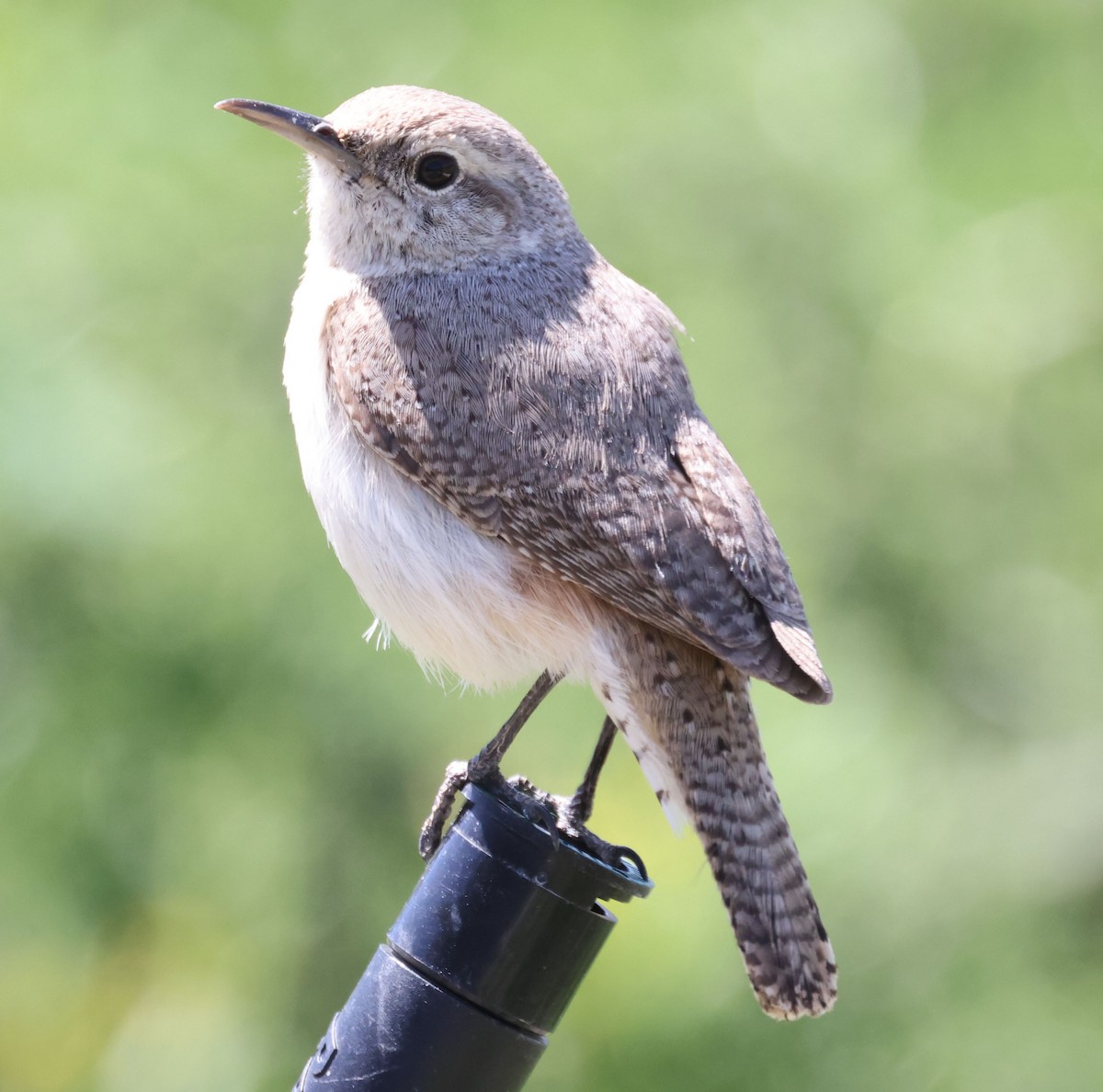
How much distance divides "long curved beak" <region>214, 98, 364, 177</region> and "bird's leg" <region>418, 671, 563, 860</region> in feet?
4.58

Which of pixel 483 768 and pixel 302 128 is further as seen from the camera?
pixel 302 128

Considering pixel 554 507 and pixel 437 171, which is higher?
pixel 437 171

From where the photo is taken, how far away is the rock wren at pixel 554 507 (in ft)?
11.0

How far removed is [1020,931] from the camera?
18.1 ft

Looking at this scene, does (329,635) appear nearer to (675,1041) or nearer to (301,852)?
(301,852)

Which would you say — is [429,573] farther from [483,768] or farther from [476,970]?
[476,970]

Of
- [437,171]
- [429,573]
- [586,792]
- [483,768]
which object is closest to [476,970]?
[483,768]

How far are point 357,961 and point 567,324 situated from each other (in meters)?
2.78

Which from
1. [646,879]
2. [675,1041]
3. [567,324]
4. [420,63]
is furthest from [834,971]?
[420,63]

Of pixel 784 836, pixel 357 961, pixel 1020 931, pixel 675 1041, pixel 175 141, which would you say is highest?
pixel 175 141

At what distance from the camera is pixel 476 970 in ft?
8.89

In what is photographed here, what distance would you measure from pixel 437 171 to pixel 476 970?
6.92ft

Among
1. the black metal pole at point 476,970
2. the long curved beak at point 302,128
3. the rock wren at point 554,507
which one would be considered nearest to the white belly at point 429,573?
the rock wren at point 554,507

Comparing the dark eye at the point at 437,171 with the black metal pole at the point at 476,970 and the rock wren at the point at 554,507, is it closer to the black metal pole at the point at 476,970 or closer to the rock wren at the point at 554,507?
the rock wren at the point at 554,507
